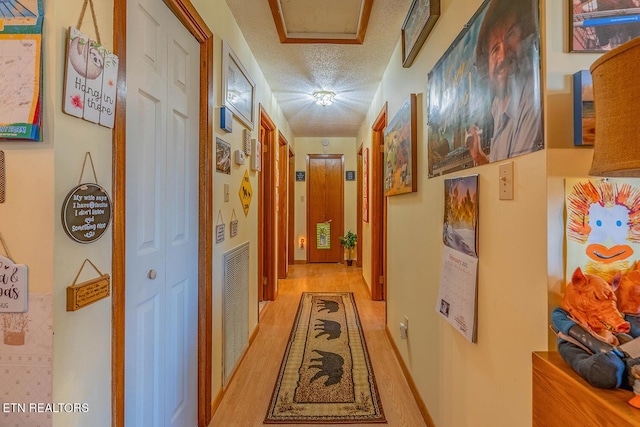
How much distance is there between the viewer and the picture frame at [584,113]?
30.1 inches

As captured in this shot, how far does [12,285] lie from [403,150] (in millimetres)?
2036

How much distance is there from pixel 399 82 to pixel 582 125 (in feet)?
5.90

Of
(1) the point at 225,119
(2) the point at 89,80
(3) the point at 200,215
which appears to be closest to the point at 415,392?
(3) the point at 200,215

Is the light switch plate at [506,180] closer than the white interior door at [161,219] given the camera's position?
Yes

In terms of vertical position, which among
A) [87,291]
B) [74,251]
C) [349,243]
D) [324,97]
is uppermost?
[324,97]

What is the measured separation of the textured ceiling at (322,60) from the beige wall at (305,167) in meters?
1.67

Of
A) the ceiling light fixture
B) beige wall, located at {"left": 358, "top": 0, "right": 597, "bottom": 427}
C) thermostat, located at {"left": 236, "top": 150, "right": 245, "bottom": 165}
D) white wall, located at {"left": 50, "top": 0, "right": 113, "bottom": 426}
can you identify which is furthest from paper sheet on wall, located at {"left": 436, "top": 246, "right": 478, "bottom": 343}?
the ceiling light fixture

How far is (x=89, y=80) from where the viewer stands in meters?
0.83

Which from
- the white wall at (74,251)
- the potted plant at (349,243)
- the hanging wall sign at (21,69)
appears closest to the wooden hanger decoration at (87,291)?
the white wall at (74,251)

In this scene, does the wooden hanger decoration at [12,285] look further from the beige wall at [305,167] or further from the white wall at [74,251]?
the beige wall at [305,167]

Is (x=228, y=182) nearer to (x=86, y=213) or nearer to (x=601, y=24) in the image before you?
(x=86, y=213)

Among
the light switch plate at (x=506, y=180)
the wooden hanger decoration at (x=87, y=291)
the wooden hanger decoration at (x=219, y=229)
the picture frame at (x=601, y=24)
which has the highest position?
the picture frame at (x=601, y=24)

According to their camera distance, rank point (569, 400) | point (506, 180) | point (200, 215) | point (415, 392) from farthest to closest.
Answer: point (415, 392)
point (200, 215)
point (506, 180)
point (569, 400)

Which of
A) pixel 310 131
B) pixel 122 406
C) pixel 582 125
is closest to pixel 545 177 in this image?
pixel 582 125
